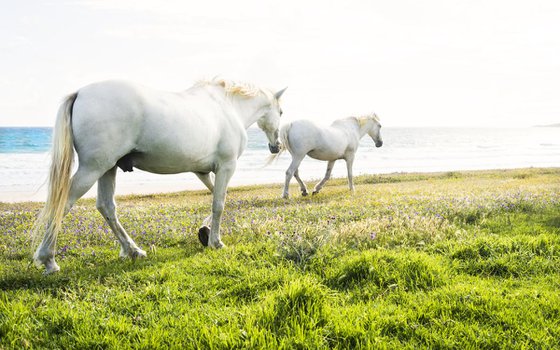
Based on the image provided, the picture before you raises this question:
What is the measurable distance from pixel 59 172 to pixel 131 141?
3.06 ft

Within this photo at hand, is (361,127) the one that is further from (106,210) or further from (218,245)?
(106,210)

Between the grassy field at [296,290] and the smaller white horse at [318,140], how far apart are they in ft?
25.1

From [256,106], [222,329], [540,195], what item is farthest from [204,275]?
[540,195]

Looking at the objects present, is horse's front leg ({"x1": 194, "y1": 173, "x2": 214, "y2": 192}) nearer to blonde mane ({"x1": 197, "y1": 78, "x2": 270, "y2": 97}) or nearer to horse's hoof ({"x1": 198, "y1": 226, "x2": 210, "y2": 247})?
horse's hoof ({"x1": 198, "y1": 226, "x2": 210, "y2": 247})

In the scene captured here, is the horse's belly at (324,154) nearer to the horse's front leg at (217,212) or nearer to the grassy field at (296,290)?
the grassy field at (296,290)

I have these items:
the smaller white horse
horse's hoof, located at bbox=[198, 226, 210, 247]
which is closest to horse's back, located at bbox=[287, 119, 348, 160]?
the smaller white horse

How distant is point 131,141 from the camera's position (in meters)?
5.34

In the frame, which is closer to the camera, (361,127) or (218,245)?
(218,245)

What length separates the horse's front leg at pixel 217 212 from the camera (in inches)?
261

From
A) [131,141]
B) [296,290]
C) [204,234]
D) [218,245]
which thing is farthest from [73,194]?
[296,290]

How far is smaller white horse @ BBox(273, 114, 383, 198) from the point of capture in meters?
15.0

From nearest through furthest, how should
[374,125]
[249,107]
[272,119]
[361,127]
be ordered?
[249,107] < [272,119] < [361,127] < [374,125]

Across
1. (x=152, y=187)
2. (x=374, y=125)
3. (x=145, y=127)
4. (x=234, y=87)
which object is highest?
(x=234, y=87)

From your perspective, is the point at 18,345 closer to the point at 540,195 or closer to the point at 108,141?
the point at 108,141
